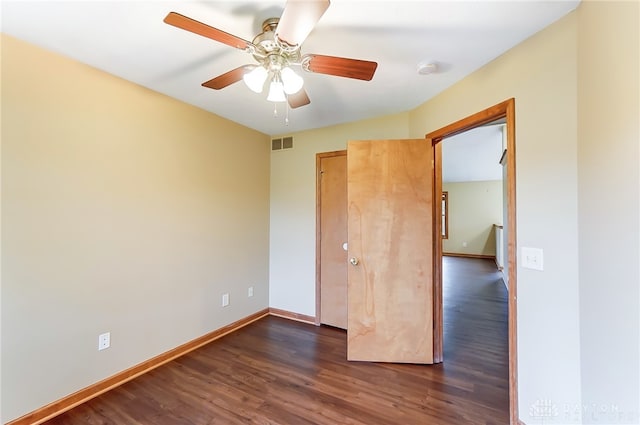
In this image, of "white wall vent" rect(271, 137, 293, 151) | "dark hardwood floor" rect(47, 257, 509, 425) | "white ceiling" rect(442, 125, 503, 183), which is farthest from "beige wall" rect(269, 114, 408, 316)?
"white ceiling" rect(442, 125, 503, 183)

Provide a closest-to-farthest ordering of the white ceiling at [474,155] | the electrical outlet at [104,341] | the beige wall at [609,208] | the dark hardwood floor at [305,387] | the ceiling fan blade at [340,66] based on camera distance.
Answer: the beige wall at [609,208]
the ceiling fan blade at [340,66]
the dark hardwood floor at [305,387]
the electrical outlet at [104,341]
the white ceiling at [474,155]

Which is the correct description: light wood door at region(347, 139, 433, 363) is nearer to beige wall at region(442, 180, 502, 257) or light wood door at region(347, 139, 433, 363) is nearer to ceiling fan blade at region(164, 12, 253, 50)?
ceiling fan blade at region(164, 12, 253, 50)

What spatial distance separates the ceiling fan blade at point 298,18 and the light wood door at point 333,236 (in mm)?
2058

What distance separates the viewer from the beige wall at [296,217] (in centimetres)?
344

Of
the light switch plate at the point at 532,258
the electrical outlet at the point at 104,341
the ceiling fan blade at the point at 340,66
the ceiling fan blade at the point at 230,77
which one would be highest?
the ceiling fan blade at the point at 230,77

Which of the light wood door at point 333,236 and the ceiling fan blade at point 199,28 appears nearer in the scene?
the ceiling fan blade at point 199,28

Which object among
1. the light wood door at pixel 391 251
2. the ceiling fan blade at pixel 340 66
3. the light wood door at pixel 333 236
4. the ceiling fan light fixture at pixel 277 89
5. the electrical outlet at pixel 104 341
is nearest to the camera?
the ceiling fan blade at pixel 340 66

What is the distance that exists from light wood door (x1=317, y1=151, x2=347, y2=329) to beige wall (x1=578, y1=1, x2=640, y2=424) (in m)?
2.14

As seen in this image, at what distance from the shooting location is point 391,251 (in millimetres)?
2494

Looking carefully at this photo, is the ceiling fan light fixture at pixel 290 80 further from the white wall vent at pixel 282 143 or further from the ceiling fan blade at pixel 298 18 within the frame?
the white wall vent at pixel 282 143

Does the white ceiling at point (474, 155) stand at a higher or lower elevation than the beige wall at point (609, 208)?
higher

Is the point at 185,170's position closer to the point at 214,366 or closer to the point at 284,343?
the point at 214,366

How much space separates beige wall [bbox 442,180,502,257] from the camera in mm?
8523

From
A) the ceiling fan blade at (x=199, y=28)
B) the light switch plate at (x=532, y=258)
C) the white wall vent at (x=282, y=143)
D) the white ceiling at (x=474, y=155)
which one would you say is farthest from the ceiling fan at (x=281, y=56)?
the white ceiling at (x=474, y=155)
